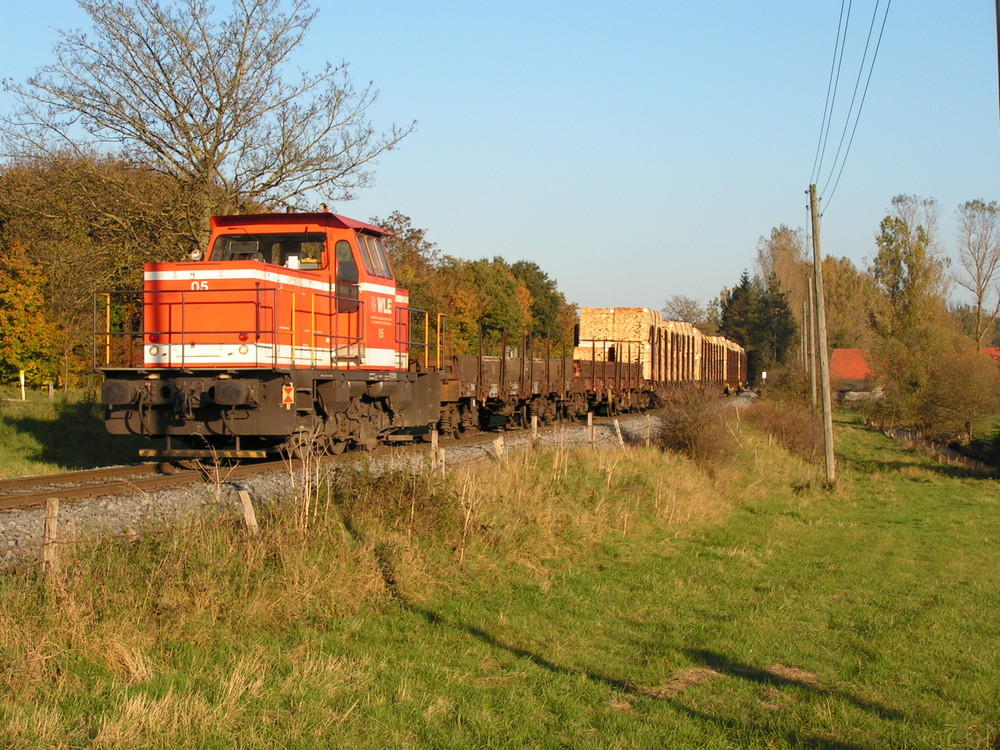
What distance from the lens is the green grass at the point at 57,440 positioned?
15.4 meters

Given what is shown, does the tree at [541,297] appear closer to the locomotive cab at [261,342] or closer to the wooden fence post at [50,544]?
the locomotive cab at [261,342]

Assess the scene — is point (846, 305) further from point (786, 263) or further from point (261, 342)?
point (261, 342)

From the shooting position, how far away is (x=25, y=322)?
1082 inches

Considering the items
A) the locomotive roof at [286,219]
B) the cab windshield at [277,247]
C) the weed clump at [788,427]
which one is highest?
the locomotive roof at [286,219]

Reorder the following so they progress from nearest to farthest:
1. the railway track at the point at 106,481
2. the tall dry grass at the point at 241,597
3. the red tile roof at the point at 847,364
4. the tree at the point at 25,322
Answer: the tall dry grass at the point at 241,597, the railway track at the point at 106,481, the tree at the point at 25,322, the red tile roof at the point at 847,364

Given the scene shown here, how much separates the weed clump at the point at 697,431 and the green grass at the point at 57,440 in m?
11.0

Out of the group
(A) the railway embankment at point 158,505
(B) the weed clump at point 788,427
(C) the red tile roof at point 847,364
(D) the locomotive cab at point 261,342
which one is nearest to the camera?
(A) the railway embankment at point 158,505

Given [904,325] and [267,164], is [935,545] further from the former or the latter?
[904,325]

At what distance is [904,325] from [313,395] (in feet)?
179

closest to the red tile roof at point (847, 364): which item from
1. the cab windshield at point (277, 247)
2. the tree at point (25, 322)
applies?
the tree at point (25, 322)

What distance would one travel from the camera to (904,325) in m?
59.2

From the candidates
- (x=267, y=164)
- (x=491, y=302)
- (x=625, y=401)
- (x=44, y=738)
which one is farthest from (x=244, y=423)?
(x=491, y=302)

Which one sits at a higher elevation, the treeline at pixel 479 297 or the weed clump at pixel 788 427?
the treeline at pixel 479 297

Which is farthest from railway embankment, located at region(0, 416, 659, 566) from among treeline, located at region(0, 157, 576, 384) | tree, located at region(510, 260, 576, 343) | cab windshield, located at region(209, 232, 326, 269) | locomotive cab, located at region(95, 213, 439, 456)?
tree, located at region(510, 260, 576, 343)
